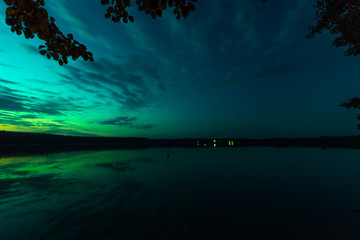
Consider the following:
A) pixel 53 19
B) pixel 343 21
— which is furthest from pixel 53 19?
pixel 343 21

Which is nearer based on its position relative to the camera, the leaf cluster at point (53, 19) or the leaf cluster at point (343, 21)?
the leaf cluster at point (53, 19)

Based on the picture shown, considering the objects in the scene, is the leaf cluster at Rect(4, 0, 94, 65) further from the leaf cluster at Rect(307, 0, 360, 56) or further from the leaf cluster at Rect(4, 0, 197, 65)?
the leaf cluster at Rect(307, 0, 360, 56)

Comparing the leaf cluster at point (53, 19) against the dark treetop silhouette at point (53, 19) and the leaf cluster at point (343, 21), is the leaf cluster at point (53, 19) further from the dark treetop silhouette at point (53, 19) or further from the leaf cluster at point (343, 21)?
the leaf cluster at point (343, 21)

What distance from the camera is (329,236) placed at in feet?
32.7

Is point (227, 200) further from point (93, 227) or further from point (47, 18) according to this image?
point (47, 18)

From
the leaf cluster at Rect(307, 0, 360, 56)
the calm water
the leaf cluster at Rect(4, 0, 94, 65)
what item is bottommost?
the calm water

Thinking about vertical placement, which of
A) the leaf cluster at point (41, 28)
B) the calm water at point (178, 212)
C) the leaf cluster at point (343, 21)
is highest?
the leaf cluster at point (343, 21)

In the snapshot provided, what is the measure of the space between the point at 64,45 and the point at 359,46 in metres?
14.2

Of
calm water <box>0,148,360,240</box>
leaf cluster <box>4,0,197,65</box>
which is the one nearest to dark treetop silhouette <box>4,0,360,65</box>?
leaf cluster <box>4,0,197,65</box>

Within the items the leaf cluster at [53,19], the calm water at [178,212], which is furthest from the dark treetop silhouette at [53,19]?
the calm water at [178,212]

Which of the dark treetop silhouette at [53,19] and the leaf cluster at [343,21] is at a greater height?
the leaf cluster at [343,21]

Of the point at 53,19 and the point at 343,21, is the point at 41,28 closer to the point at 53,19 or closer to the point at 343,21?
the point at 53,19

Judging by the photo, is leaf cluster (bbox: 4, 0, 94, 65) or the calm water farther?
the calm water

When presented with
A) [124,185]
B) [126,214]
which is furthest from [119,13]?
[124,185]
